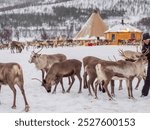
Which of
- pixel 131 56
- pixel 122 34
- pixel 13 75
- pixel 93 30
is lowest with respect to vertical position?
pixel 122 34

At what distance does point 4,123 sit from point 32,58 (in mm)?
6048

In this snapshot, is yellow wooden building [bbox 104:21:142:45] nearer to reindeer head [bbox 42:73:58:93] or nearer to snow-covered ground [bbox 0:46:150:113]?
snow-covered ground [bbox 0:46:150:113]

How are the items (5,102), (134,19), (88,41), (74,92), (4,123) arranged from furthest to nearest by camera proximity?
(134,19)
(88,41)
(74,92)
(5,102)
(4,123)

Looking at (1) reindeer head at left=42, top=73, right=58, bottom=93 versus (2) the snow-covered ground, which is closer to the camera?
(2) the snow-covered ground

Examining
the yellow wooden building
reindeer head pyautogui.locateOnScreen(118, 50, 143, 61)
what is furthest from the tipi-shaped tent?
reindeer head pyautogui.locateOnScreen(118, 50, 143, 61)

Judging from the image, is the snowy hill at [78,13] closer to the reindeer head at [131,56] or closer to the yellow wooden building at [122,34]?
the yellow wooden building at [122,34]

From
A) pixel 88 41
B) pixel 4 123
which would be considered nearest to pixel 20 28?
pixel 88 41

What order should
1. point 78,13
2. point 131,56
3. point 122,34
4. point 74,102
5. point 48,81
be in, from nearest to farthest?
point 74,102
point 48,81
point 131,56
point 122,34
point 78,13

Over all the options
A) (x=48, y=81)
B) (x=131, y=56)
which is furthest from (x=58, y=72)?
(x=131, y=56)

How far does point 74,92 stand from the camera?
9.09m

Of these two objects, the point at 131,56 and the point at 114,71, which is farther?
the point at 131,56

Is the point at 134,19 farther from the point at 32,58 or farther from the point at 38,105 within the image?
the point at 38,105

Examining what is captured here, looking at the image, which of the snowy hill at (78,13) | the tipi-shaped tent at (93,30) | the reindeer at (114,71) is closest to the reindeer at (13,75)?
the reindeer at (114,71)

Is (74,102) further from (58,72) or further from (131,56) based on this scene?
(131,56)
